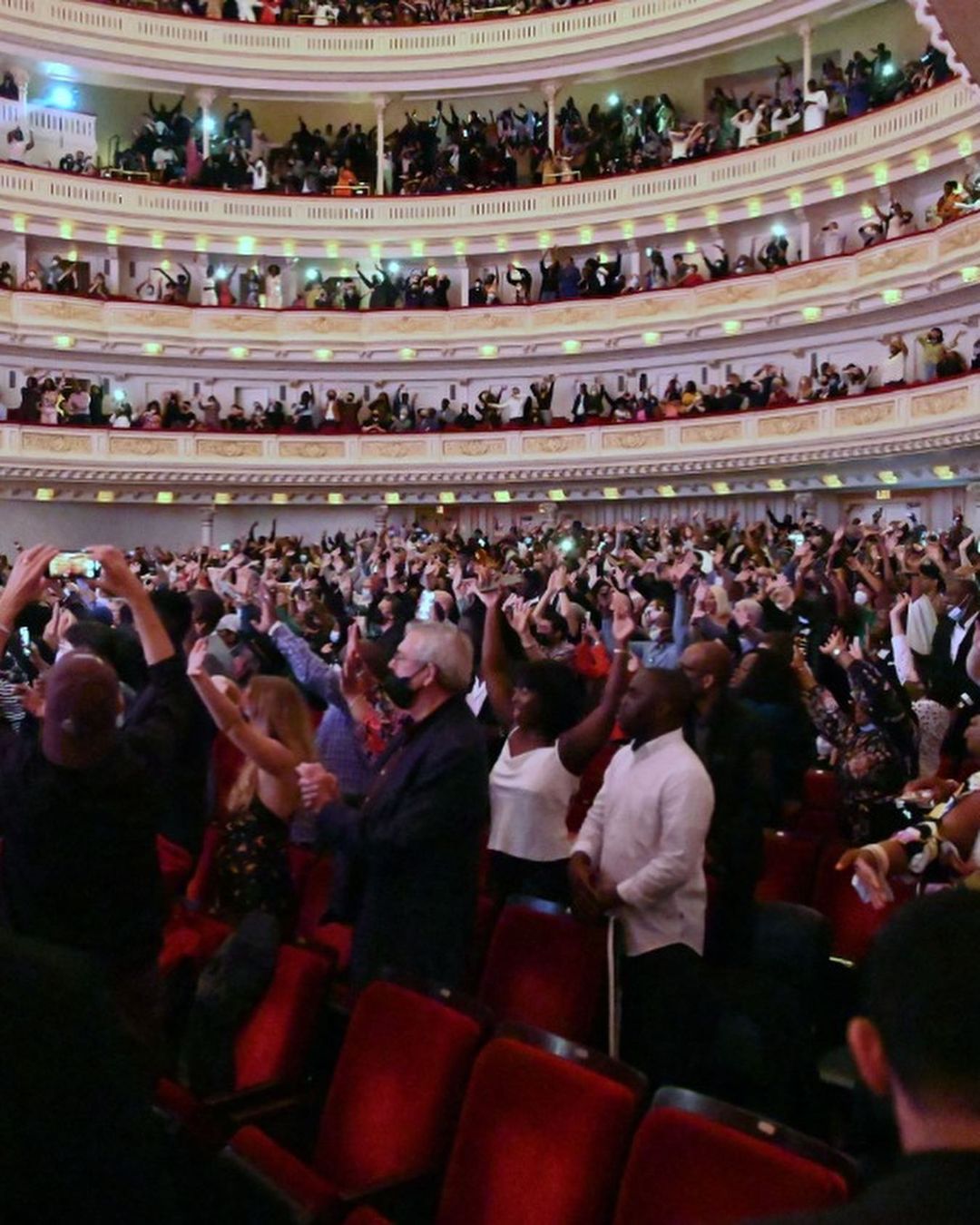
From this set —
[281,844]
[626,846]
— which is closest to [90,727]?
[281,844]

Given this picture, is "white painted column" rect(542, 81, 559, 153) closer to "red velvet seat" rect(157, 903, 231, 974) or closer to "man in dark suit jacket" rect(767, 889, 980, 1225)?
"red velvet seat" rect(157, 903, 231, 974)

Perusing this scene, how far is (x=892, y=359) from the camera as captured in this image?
714 inches

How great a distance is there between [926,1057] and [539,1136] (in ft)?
4.31

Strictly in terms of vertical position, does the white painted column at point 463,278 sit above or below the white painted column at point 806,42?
below

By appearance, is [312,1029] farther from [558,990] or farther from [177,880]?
[177,880]

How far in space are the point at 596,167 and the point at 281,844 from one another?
73.4 feet

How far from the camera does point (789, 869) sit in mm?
4035

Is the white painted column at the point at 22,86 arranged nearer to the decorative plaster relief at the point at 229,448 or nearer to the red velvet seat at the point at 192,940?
the decorative plaster relief at the point at 229,448

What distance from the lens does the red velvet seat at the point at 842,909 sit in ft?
12.1

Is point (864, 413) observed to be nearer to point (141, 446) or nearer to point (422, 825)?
point (141, 446)

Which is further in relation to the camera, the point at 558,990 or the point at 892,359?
the point at 892,359

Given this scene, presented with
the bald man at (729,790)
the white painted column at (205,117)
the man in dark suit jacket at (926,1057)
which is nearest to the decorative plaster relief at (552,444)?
the white painted column at (205,117)

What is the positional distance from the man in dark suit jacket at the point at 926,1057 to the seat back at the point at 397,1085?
59.0 inches

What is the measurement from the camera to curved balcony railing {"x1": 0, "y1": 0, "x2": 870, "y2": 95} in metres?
21.9
